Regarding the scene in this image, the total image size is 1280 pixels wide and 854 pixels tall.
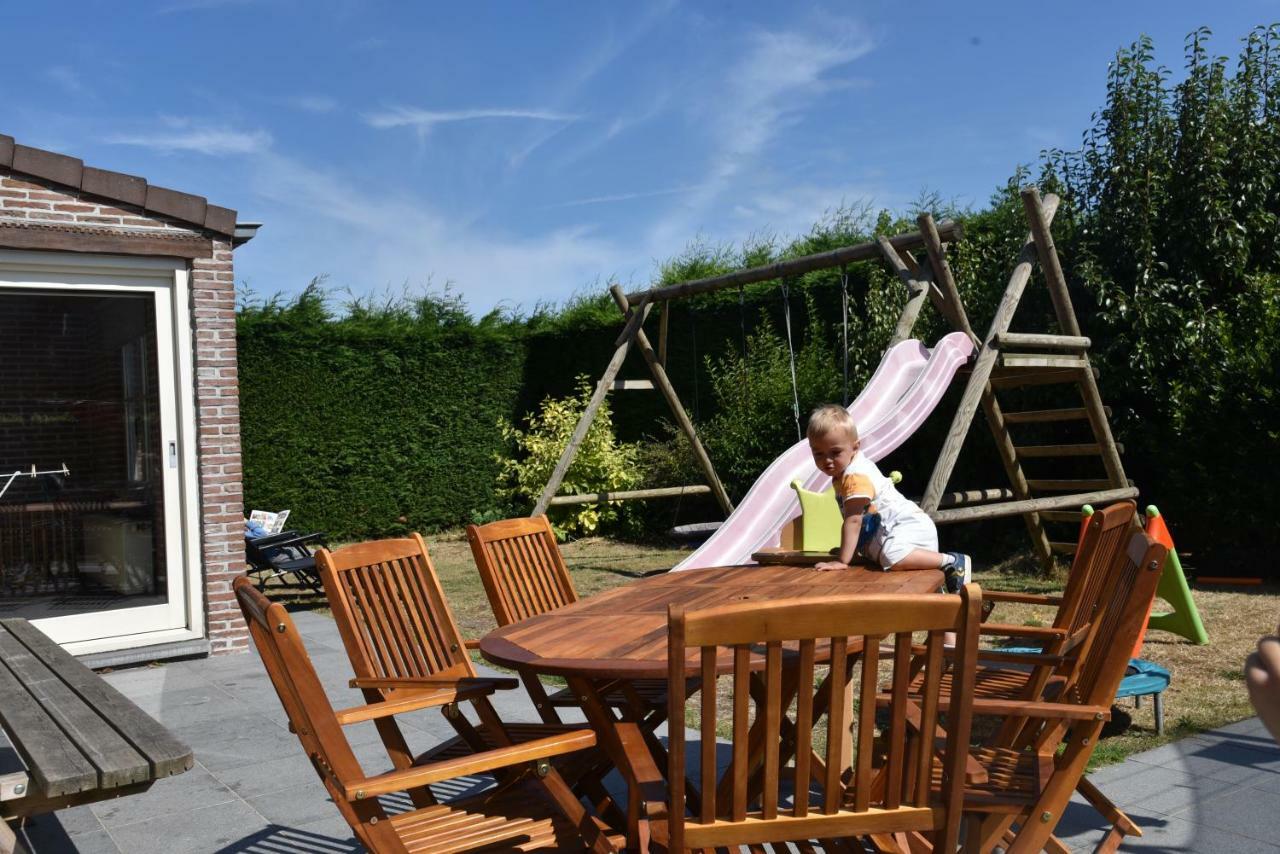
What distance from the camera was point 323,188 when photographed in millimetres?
20141

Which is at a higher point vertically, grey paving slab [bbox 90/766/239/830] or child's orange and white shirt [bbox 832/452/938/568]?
child's orange and white shirt [bbox 832/452/938/568]

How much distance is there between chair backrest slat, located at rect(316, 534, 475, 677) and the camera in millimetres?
2822

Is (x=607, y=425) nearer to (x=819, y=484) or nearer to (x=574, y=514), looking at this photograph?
(x=574, y=514)

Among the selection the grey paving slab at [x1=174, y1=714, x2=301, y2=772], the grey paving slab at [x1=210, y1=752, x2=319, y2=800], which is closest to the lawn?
the grey paving slab at [x1=174, y1=714, x2=301, y2=772]

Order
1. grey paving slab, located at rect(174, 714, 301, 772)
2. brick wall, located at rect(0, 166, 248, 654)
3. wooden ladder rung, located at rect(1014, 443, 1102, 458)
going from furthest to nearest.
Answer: wooden ladder rung, located at rect(1014, 443, 1102, 458), brick wall, located at rect(0, 166, 248, 654), grey paving slab, located at rect(174, 714, 301, 772)

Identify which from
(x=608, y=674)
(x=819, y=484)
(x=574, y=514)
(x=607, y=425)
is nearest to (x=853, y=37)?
(x=607, y=425)

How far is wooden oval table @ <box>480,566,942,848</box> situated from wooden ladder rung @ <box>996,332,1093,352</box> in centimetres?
393

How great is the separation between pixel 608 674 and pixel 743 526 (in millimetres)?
4475

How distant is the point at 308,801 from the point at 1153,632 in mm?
5101

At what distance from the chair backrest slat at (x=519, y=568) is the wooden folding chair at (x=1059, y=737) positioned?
5.12 ft

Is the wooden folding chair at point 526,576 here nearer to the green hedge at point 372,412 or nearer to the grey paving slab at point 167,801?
the grey paving slab at point 167,801

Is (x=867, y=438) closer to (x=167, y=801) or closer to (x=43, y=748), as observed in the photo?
(x=167, y=801)

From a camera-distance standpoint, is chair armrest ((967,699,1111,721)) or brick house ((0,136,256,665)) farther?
brick house ((0,136,256,665))

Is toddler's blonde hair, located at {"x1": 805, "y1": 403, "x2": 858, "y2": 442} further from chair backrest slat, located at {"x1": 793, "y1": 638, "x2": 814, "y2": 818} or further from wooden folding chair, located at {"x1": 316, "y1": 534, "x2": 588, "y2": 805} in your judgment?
chair backrest slat, located at {"x1": 793, "y1": 638, "x2": 814, "y2": 818}
